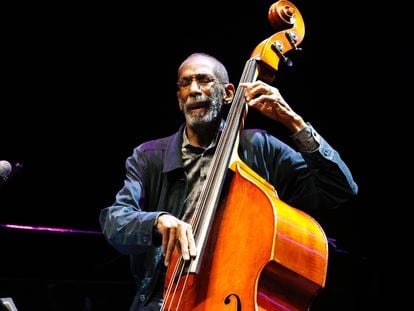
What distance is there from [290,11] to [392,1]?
1.88m

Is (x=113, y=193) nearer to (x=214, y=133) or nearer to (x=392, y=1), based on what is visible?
(x=214, y=133)

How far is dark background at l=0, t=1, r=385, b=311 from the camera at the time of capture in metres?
4.07

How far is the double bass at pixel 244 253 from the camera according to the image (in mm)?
1677

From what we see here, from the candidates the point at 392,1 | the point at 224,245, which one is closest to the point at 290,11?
the point at 224,245

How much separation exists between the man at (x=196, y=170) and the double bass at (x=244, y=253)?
0.57ft

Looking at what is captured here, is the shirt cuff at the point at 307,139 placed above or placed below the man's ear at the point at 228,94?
below

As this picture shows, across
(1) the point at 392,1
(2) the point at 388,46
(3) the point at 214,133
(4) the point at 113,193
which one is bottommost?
(4) the point at 113,193

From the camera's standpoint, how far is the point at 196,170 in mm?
2318

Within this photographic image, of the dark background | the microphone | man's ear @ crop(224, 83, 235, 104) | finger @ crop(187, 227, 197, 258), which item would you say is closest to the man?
man's ear @ crop(224, 83, 235, 104)

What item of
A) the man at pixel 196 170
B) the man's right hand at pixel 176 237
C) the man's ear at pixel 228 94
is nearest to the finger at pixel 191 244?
the man's right hand at pixel 176 237

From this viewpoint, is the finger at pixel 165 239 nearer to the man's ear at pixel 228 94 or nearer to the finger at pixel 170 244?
the finger at pixel 170 244

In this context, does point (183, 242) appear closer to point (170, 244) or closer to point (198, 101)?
point (170, 244)

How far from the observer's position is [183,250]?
175 cm

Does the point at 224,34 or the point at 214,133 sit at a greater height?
the point at 224,34
